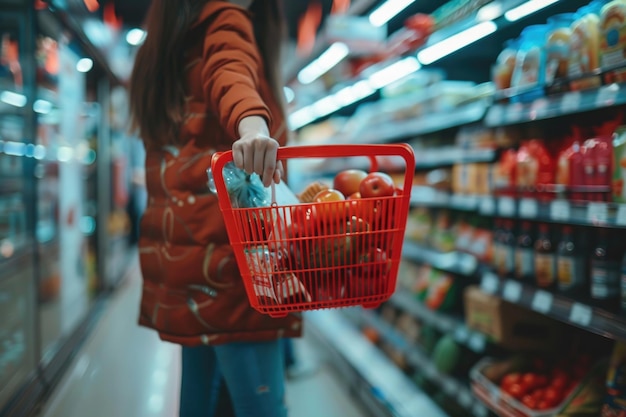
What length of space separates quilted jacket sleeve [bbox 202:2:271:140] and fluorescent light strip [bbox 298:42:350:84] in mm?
3060

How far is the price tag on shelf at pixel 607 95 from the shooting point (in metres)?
1.52

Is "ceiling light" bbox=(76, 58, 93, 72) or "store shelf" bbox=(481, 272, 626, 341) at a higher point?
"ceiling light" bbox=(76, 58, 93, 72)

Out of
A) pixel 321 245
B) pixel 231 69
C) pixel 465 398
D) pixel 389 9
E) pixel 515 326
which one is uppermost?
pixel 389 9

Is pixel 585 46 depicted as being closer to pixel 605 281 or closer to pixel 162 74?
pixel 605 281

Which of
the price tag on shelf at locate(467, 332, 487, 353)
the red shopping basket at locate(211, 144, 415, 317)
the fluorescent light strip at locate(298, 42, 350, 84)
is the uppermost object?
the fluorescent light strip at locate(298, 42, 350, 84)

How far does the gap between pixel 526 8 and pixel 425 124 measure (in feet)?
3.75

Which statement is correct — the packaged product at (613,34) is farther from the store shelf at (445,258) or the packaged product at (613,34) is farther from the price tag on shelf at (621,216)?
the store shelf at (445,258)

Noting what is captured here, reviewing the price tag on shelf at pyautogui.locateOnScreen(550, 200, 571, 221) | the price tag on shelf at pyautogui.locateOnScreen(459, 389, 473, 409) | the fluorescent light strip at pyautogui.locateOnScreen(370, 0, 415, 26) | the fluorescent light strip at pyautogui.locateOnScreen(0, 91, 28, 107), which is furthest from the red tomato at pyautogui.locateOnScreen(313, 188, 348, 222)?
the fluorescent light strip at pyautogui.locateOnScreen(370, 0, 415, 26)

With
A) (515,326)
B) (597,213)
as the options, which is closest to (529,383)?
(515,326)

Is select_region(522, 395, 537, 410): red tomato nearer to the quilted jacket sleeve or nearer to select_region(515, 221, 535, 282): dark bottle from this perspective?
select_region(515, 221, 535, 282): dark bottle

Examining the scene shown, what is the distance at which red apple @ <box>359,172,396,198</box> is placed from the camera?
1083 mm

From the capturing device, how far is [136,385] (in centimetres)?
272

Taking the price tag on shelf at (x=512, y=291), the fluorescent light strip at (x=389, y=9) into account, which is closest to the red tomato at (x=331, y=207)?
the price tag on shelf at (x=512, y=291)

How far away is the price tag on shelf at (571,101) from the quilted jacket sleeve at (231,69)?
1095mm
